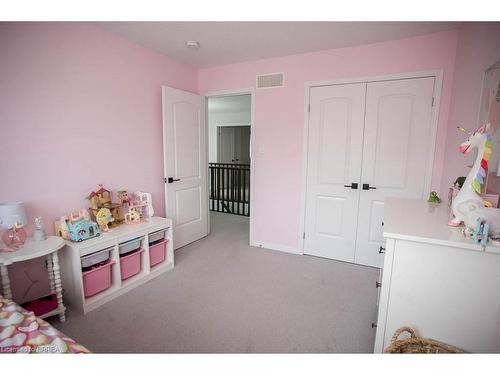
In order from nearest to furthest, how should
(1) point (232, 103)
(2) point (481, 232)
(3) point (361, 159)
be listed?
(2) point (481, 232), (3) point (361, 159), (1) point (232, 103)

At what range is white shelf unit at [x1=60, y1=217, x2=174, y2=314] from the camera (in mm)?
1919

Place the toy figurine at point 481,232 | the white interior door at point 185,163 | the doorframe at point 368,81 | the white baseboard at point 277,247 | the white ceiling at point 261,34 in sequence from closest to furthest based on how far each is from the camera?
the toy figurine at point 481,232
the white ceiling at point 261,34
the doorframe at point 368,81
the white interior door at point 185,163
the white baseboard at point 277,247

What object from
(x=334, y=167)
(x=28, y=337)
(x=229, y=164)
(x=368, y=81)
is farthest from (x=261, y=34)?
(x=229, y=164)

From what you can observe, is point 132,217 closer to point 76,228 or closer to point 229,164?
point 76,228

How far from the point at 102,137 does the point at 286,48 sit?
2063 mm

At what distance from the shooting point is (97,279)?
2.04 m

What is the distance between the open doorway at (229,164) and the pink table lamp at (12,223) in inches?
98.7

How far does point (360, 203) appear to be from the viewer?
281cm

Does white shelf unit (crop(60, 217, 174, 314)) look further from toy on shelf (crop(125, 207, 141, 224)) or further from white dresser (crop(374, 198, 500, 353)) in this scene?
white dresser (crop(374, 198, 500, 353))

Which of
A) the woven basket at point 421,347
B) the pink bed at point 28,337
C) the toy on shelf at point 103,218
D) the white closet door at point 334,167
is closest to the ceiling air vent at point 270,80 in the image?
the white closet door at point 334,167

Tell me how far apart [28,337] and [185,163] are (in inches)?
95.3

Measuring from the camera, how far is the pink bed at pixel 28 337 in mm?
930

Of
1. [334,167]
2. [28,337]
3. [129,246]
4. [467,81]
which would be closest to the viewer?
[28,337]

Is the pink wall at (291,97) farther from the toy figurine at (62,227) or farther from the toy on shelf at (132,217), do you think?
the toy figurine at (62,227)
